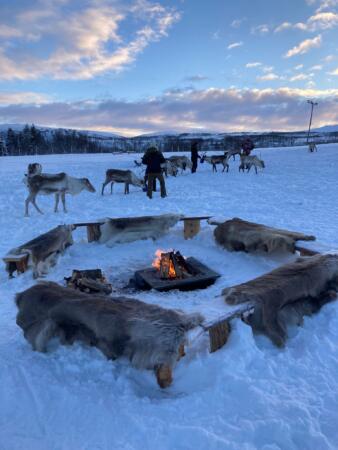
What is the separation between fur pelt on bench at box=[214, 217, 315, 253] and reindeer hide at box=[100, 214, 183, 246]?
1160mm

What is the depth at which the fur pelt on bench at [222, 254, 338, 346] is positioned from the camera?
3684 millimetres

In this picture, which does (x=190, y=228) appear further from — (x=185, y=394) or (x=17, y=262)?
(x=185, y=394)

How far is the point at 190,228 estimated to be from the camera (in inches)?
290

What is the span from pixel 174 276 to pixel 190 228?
7.18ft

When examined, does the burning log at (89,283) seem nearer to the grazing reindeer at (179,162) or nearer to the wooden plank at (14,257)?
the wooden plank at (14,257)

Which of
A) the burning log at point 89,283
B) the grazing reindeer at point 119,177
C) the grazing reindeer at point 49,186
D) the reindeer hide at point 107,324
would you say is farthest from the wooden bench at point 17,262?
the grazing reindeer at point 119,177

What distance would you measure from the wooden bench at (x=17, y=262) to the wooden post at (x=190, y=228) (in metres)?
3.07

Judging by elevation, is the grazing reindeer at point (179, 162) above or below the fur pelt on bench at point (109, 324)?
above

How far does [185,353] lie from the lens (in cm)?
341

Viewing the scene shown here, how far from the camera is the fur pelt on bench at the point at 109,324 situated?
3039mm

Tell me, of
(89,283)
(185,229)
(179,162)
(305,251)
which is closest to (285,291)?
(305,251)

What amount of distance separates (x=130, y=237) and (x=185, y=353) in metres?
3.88

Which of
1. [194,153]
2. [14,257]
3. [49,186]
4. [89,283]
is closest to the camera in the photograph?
[89,283]

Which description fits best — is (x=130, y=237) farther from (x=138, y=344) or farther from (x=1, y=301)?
(x=138, y=344)
